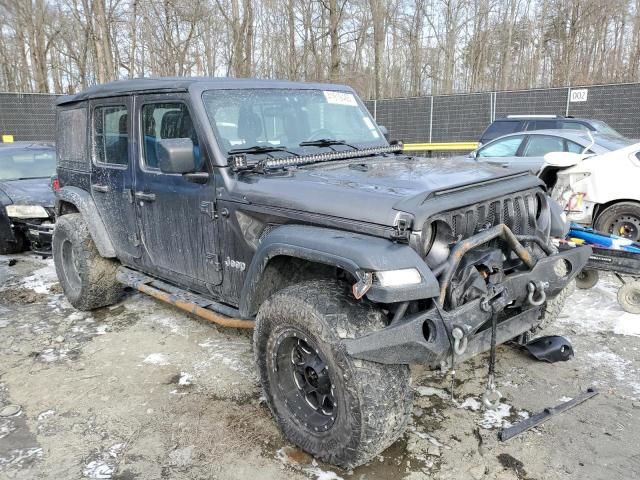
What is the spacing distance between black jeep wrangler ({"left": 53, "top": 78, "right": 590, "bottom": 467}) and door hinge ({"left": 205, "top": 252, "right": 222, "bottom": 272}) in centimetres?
1

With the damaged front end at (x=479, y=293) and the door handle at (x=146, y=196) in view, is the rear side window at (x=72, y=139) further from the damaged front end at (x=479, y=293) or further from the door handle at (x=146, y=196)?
the damaged front end at (x=479, y=293)

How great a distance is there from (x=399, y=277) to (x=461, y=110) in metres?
16.9

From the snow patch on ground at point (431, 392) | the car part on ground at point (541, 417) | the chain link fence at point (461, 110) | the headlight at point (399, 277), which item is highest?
the chain link fence at point (461, 110)

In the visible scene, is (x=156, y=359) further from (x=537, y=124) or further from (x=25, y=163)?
(x=537, y=124)

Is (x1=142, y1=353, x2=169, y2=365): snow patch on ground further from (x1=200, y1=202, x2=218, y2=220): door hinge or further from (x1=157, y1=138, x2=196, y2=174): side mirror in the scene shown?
(x1=157, y1=138, x2=196, y2=174): side mirror

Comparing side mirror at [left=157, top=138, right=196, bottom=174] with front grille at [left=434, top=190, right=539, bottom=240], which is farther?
side mirror at [left=157, top=138, right=196, bottom=174]

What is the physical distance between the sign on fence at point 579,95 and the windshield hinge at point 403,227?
1585 cm

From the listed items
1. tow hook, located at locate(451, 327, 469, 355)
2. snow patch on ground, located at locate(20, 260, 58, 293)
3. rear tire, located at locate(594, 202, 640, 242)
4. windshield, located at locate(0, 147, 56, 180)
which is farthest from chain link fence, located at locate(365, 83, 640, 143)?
tow hook, located at locate(451, 327, 469, 355)

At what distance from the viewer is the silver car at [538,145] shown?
854 centimetres

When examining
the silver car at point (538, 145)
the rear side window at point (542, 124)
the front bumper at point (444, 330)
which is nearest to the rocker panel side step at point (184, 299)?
the front bumper at point (444, 330)

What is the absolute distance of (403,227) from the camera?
8.34ft

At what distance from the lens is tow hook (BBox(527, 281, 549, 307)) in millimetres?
2877

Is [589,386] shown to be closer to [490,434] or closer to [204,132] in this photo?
[490,434]

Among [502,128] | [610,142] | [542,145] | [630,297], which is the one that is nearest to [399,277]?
[630,297]
